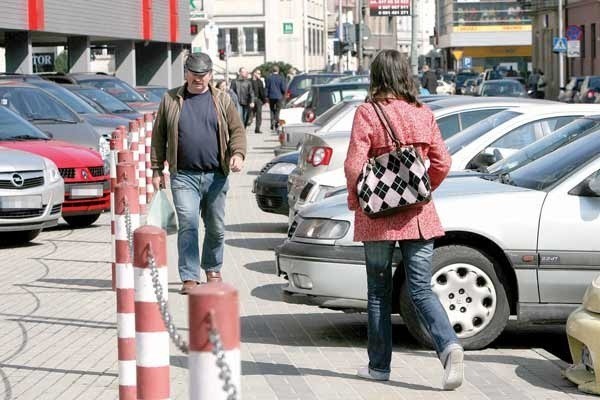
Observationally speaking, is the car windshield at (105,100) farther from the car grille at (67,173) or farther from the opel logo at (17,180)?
the opel logo at (17,180)

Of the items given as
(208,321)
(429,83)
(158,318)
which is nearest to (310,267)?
(158,318)

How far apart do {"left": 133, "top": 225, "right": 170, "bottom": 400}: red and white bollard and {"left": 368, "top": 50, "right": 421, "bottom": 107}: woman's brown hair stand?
94.6 inches

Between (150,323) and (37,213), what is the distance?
9.83 meters

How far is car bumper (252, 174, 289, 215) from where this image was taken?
15914 millimetres

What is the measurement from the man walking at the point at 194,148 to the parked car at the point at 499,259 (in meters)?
2.28

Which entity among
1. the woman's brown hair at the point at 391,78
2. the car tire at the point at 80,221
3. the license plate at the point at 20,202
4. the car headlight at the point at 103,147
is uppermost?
the woman's brown hair at the point at 391,78

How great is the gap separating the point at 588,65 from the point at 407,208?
6804cm

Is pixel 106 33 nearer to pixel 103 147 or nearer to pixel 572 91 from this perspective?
pixel 572 91

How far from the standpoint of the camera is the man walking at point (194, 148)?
11.1 m

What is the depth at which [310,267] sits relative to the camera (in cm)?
900

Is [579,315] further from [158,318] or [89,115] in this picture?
[89,115]

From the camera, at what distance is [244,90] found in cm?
4147

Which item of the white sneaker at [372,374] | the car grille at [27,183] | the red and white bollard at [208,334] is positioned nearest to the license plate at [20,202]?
the car grille at [27,183]

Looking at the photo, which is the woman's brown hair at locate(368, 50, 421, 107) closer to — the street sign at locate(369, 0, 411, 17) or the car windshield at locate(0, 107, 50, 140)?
the car windshield at locate(0, 107, 50, 140)
